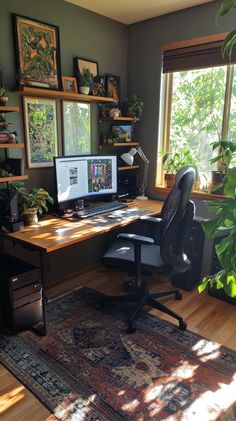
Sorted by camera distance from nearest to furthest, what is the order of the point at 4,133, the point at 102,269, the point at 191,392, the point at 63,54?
1. the point at 191,392
2. the point at 4,133
3. the point at 63,54
4. the point at 102,269

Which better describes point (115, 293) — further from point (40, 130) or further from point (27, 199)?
point (40, 130)

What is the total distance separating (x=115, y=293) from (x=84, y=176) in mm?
1044

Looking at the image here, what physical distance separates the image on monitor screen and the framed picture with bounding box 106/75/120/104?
70 centimetres

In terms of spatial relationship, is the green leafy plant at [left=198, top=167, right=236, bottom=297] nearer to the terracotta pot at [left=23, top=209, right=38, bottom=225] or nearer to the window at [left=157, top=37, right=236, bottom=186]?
the terracotta pot at [left=23, top=209, right=38, bottom=225]

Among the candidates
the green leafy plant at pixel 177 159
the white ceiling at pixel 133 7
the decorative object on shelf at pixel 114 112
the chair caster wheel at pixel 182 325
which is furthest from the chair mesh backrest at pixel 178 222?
the white ceiling at pixel 133 7

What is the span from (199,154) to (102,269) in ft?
4.86

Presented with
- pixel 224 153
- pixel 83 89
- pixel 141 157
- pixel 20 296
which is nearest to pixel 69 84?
pixel 83 89

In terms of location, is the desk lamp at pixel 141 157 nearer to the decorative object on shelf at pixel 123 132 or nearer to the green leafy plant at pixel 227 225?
the decorative object on shelf at pixel 123 132

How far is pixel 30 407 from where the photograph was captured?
5.16ft

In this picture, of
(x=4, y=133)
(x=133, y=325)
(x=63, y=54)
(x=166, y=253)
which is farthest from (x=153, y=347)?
(x=63, y=54)

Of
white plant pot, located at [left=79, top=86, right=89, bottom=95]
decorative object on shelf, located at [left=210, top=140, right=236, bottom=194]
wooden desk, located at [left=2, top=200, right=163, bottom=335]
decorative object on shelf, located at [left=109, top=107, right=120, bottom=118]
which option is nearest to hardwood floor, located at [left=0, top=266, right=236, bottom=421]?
wooden desk, located at [left=2, top=200, right=163, bottom=335]

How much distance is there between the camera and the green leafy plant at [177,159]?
3000mm

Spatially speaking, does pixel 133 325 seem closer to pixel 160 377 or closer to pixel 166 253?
pixel 160 377

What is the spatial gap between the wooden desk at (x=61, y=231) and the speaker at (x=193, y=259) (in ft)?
1.34
